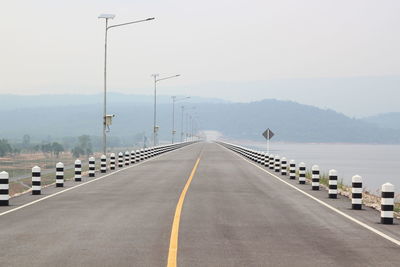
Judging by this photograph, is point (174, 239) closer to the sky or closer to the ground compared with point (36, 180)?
closer to the ground

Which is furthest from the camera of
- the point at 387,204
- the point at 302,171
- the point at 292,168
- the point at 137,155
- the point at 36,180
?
the point at 137,155

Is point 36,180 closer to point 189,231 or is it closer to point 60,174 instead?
point 60,174

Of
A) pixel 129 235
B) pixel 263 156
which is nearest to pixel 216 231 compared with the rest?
pixel 129 235

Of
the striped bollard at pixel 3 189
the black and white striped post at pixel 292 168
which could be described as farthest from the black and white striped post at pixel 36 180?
the black and white striped post at pixel 292 168

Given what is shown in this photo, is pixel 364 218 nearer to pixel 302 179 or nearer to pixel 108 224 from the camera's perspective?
pixel 108 224

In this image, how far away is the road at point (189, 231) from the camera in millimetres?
9820

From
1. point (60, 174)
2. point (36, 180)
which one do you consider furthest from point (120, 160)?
point (36, 180)

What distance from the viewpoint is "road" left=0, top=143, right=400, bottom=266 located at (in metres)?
9.82

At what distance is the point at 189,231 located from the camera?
12.5 meters

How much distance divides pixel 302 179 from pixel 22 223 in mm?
15642

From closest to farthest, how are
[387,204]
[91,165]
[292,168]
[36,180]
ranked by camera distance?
[387,204] < [36,180] < [292,168] < [91,165]

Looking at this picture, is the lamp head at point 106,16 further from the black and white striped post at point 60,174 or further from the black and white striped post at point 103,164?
the black and white striped post at point 60,174

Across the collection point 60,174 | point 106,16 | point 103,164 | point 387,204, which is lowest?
point 103,164

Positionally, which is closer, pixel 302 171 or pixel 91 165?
pixel 302 171
